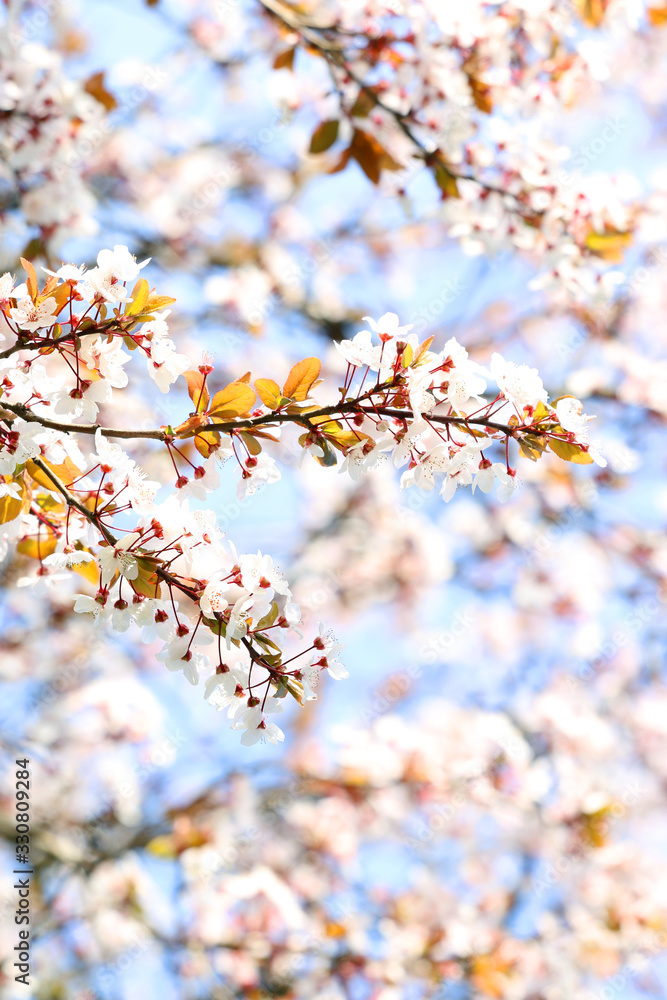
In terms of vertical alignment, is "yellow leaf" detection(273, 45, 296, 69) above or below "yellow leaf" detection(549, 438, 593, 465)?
above

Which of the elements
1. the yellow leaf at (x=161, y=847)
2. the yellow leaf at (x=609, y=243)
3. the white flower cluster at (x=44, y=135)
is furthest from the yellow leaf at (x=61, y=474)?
the yellow leaf at (x=161, y=847)

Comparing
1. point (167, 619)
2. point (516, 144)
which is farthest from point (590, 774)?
point (167, 619)

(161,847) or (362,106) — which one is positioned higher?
(362,106)

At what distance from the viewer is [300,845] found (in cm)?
445

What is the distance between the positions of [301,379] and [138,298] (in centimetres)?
26

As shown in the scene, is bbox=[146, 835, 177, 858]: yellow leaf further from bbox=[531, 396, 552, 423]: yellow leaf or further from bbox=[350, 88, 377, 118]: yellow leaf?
bbox=[350, 88, 377, 118]: yellow leaf

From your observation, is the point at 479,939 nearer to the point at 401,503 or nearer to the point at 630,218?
the point at 401,503

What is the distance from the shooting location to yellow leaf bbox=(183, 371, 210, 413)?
3.76ft

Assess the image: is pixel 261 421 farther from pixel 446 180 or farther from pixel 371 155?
pixel 371 155

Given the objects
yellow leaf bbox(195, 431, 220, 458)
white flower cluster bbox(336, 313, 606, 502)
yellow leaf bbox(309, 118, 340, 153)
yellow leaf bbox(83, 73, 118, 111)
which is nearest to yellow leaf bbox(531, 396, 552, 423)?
white flower cluster bbox(336, 313, 606, 502)

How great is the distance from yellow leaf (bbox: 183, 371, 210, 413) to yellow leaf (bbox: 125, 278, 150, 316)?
114mm

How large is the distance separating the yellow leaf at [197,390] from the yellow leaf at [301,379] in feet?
0.40

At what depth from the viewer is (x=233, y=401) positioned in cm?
114

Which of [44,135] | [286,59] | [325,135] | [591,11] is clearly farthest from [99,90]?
[591,11]
